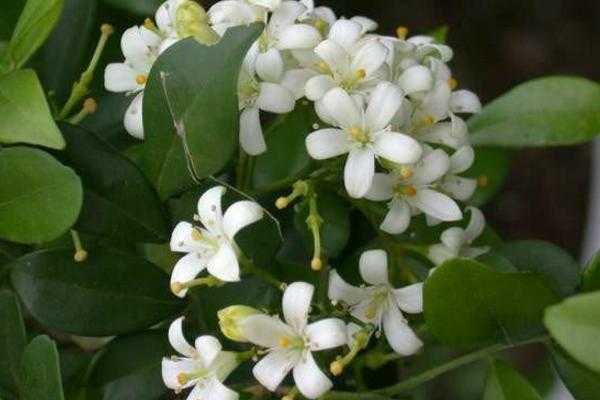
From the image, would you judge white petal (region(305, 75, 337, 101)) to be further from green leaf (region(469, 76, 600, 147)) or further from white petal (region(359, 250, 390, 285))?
green leaf (region(469, 76, 600, 147))

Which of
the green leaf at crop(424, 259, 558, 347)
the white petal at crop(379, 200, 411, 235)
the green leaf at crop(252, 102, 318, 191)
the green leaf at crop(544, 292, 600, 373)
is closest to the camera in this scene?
the green leaf at crop(544, 292, 600, 373)

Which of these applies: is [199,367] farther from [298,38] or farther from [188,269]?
[298,38]

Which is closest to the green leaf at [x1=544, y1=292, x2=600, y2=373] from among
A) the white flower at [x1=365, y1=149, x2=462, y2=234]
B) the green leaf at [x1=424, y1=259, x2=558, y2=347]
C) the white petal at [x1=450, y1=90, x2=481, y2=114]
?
the green leaf at [x1=424, y1=259, x2=558, y2=347]

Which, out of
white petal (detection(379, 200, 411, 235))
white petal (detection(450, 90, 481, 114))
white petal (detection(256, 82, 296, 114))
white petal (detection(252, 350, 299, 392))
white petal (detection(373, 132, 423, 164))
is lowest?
white petal (detection(252, 350, 299, 392))

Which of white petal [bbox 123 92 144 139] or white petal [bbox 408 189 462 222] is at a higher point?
white petal [bbox 123 92 144 139]

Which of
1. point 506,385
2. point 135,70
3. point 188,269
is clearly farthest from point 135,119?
point 506,385

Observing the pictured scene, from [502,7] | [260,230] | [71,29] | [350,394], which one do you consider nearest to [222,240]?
[260,230]

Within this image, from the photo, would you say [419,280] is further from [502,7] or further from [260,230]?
[502,7]
